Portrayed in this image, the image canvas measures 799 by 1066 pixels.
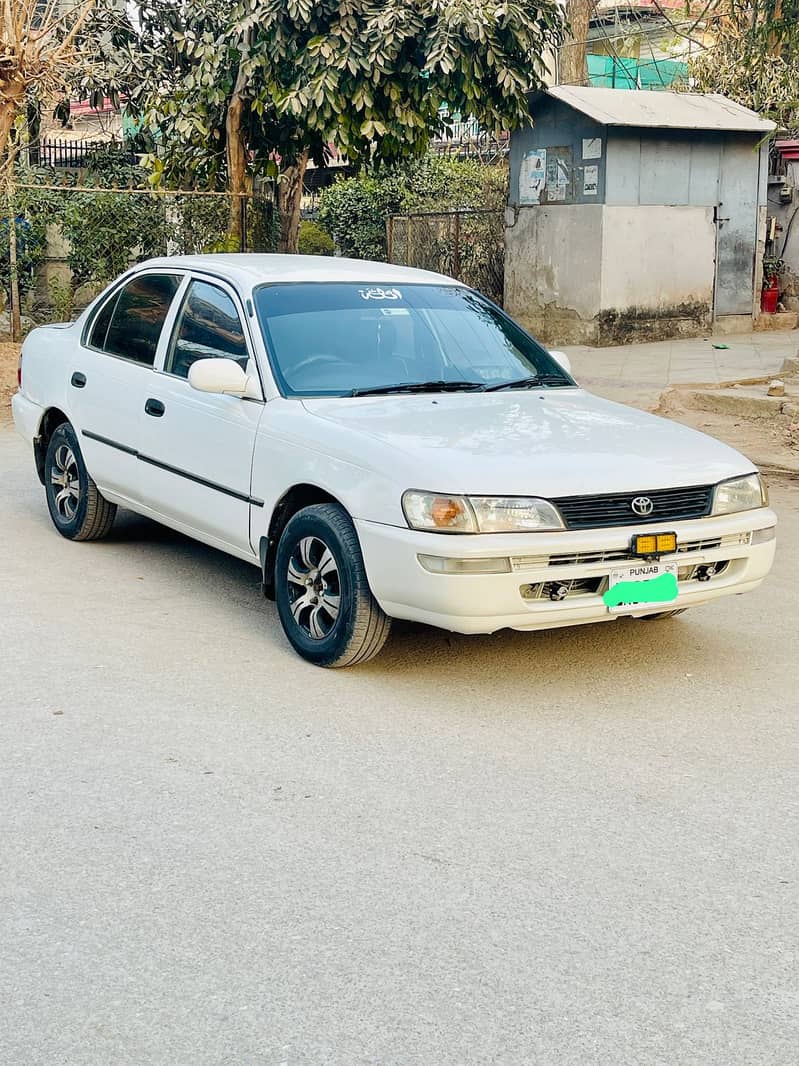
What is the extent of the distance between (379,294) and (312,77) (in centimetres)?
1000

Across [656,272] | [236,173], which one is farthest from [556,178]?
[236,173]

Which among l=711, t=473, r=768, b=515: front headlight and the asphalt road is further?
l=711, t=473, r=768, b=515: front headlight

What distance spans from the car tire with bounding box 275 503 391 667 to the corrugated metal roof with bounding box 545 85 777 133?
13631 millimetres

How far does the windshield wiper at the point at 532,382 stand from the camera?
661 cm

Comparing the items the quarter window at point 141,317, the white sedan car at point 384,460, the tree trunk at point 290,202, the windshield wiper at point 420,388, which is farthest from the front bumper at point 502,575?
the tree trunk at point 290,202

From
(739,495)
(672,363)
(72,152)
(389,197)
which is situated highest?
(72,152)

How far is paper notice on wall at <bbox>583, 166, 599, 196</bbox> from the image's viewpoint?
1881cm

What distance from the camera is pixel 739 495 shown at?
5.85 metres

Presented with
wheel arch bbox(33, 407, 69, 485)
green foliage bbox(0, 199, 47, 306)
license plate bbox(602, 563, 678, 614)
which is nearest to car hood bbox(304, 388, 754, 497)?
license plate bbox(602, 563, 678, 614)

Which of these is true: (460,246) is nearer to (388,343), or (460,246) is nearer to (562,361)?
(562,361)

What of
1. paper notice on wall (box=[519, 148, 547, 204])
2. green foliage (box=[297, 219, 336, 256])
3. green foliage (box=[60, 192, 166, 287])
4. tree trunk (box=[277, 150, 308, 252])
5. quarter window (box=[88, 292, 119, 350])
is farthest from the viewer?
green foliage (box=[297, 219, 336, 256])

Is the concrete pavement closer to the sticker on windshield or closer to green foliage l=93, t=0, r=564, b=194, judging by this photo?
green foliage l=93, t=0, r=564, b=194

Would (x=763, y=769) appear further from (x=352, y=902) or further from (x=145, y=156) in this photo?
(x=145, y=156)

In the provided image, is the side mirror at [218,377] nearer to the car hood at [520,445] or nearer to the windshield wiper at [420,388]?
the car hood at [520,445]
